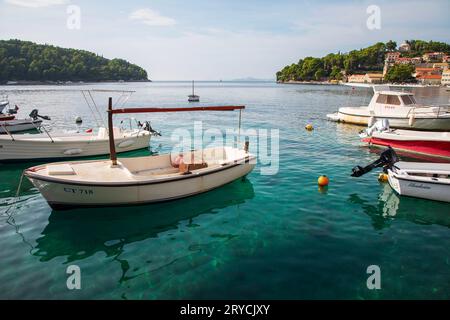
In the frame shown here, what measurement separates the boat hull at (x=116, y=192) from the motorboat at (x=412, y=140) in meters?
15.0

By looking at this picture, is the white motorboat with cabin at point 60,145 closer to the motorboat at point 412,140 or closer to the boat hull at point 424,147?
the motorboat at point 412,140

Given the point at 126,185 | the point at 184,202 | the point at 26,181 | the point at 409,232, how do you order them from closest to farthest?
the point at 409,232
the point at 126,185
the point at 184,202
the point at 26,181

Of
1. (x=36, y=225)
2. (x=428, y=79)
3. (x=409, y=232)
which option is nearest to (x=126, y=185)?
(x=36, y=225)

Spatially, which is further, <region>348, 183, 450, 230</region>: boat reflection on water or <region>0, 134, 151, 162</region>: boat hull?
<region>0, 134, 151, 162</region>: boat hull

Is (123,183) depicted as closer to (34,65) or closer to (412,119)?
(412,119)

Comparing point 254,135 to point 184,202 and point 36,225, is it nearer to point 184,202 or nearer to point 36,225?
point 184,202

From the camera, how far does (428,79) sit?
177m

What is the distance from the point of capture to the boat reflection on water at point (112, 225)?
938 cm

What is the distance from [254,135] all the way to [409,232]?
65.7ft

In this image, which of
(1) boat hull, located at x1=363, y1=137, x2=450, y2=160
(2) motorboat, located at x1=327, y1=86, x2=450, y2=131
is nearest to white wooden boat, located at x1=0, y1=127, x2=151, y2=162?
(1) boat hull, located at x1=363, y1=137, x2=450, y2=160

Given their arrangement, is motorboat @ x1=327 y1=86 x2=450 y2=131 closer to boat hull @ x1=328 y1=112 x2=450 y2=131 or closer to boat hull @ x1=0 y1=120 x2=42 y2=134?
boat hull @ x1=328 y1=112 x2=450 y2=131

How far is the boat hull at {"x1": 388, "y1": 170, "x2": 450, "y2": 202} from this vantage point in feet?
39.9

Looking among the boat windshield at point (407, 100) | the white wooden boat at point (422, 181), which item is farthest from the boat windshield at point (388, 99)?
the white wooden boat at point (422, 181)
